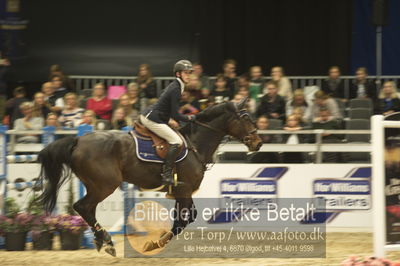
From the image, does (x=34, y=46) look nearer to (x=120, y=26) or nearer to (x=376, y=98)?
(x=120, y=26)

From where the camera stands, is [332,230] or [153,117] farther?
[332,230]

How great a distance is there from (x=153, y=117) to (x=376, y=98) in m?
5.76

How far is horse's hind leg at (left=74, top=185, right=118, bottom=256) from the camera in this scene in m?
9.96

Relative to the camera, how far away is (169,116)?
10.4 meters

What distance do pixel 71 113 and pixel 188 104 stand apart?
6.48 ft

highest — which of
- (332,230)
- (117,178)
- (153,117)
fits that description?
(153,117)

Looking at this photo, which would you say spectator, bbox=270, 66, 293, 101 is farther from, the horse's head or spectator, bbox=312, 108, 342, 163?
the horse's head

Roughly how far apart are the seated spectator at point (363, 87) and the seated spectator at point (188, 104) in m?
3.14

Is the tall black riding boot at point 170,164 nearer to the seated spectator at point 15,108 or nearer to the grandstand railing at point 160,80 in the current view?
the seated spectator at point 15,108

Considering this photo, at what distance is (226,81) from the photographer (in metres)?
14.6

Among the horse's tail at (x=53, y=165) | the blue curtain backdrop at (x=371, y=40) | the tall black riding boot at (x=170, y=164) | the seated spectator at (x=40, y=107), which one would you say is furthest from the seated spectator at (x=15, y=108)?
the blue curtain backdrop at (x=371, y=40)

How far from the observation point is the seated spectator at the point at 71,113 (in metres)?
13.5

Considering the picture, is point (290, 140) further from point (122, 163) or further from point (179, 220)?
point (122, 163)

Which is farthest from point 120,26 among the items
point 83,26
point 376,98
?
point 376,98
